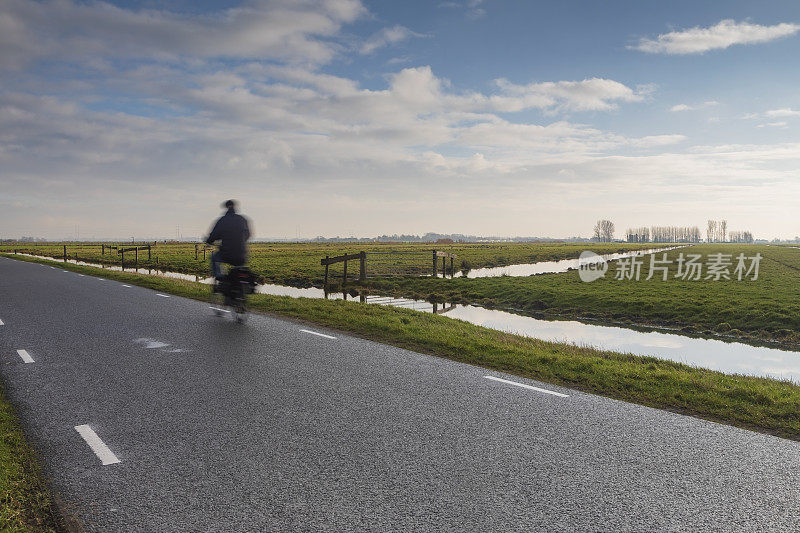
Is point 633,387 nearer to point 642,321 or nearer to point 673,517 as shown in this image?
point 673,517

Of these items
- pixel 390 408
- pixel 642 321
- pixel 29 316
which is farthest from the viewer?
pixel 642 321

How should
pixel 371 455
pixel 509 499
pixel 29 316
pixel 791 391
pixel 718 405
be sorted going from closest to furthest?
1. pixel 509 499
2. pixel 371 455
3. pixel 718 405
4. pixel 791 391
5. pixel 29 316

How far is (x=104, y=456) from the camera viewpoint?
479 cm

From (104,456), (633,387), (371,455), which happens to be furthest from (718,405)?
(104,456)

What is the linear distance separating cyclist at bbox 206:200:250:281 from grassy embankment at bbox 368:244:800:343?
1332 centimetres

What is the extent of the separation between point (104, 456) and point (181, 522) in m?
1.59

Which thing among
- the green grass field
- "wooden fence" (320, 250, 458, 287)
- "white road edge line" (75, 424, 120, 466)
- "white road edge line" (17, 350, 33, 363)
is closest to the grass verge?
"white road edge line" (75, 424, 120, 466)

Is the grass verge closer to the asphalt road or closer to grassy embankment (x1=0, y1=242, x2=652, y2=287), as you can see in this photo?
the asphalt road

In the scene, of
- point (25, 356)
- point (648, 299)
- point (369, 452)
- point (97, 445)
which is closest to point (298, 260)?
point (648, 299)

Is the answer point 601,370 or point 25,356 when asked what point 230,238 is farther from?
point 601,370

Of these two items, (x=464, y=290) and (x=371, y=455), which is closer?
(x=371, y=455)

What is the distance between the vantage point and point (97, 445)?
5039 mm

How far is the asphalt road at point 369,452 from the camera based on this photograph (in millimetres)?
3766

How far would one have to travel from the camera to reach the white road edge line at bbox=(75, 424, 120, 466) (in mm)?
4715
